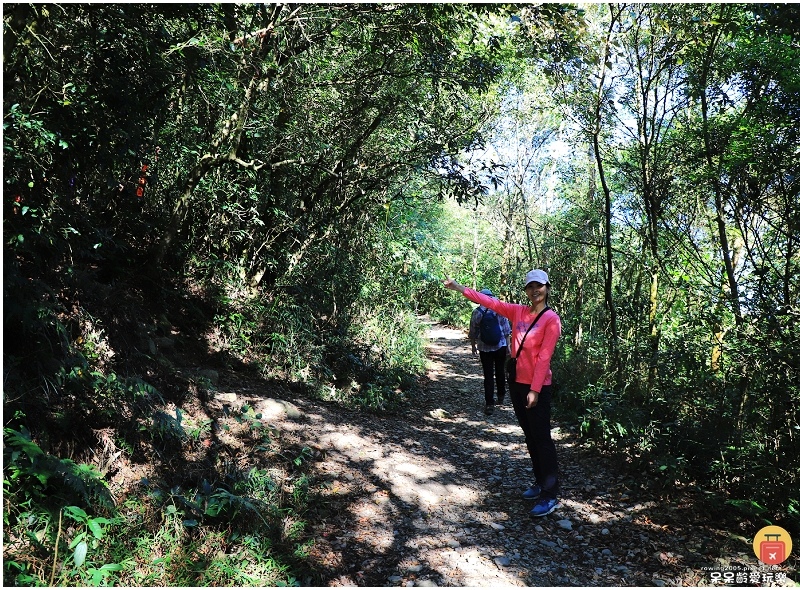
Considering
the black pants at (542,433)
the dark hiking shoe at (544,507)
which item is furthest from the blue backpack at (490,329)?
the dark hiking shoe at (544,507)

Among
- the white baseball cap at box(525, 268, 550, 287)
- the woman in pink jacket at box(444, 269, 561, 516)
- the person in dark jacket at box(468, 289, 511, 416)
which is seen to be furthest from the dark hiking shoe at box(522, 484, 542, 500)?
the person in dark jacket at box(468, 289, 511, 416)

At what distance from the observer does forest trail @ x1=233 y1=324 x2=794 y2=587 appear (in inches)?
153

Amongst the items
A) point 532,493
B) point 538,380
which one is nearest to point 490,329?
point 532,493

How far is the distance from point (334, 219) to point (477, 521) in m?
6.65

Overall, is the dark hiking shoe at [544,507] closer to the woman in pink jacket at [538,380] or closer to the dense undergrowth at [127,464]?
the woman in pink jacket at [538,380]

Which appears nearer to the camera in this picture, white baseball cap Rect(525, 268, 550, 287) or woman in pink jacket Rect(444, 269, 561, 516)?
woman in pink jacket Rect(444, 269, 561, 516)

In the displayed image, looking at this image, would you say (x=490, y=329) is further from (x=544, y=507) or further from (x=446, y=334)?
(x=446, y=334)

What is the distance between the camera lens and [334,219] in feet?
32.5

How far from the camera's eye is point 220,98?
7.12 meters

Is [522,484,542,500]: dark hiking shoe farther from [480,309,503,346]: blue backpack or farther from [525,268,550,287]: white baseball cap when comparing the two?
[480,309,503,346]: blue backpack

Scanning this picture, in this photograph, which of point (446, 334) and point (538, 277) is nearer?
point (538, 277)

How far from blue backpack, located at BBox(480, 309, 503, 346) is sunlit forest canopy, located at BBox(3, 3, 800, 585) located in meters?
1.54

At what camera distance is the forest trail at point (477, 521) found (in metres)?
3.90

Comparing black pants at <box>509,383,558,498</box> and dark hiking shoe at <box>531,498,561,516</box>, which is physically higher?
black pants at <box>509,383,558,498</box>
